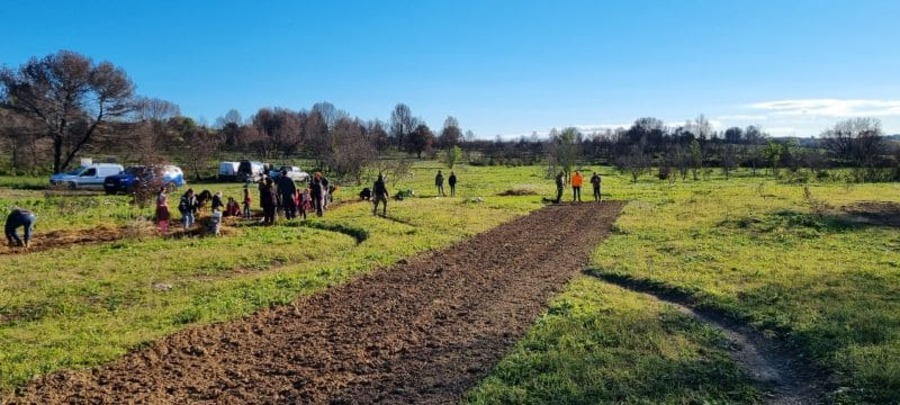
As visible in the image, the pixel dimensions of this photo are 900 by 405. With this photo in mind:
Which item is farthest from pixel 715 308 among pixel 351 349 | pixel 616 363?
pixel 351 349

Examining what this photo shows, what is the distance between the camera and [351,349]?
7.31 meters

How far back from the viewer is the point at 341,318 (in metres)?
8.67

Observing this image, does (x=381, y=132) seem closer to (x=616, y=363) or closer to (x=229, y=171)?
(x=229, y=171)

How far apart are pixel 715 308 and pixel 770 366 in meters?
2.50

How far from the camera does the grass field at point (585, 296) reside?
6.31 meters

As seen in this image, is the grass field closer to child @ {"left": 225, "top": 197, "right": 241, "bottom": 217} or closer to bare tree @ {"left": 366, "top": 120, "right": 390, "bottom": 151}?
child @ {"left": 225, "top": 197, "right": 241, "bottom": 217}

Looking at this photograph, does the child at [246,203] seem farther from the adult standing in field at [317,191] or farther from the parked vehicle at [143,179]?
the parked vehicle at [143,179]

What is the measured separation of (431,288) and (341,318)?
7.48ft

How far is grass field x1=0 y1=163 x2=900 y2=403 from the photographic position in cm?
631

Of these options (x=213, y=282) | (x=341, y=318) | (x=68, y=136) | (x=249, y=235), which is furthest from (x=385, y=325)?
(x=68, y=136)

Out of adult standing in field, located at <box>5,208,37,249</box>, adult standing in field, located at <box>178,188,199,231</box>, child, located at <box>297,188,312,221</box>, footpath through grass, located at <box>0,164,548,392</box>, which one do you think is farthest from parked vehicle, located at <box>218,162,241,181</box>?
adult standing in field, located at <box>5,208,37,249</box>

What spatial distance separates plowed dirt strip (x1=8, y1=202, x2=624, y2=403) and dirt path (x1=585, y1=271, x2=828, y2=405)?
274 cm

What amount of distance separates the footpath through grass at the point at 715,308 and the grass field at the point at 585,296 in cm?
3

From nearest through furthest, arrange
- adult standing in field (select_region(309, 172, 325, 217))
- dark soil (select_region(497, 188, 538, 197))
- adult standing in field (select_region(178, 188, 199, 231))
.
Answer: adult standing in field (select_region(178, 188, 199, 231)) → adult standing in field (select_region(309, 172, 325, 217)) → dark soil (select_region(497, 188, 538, 197))
